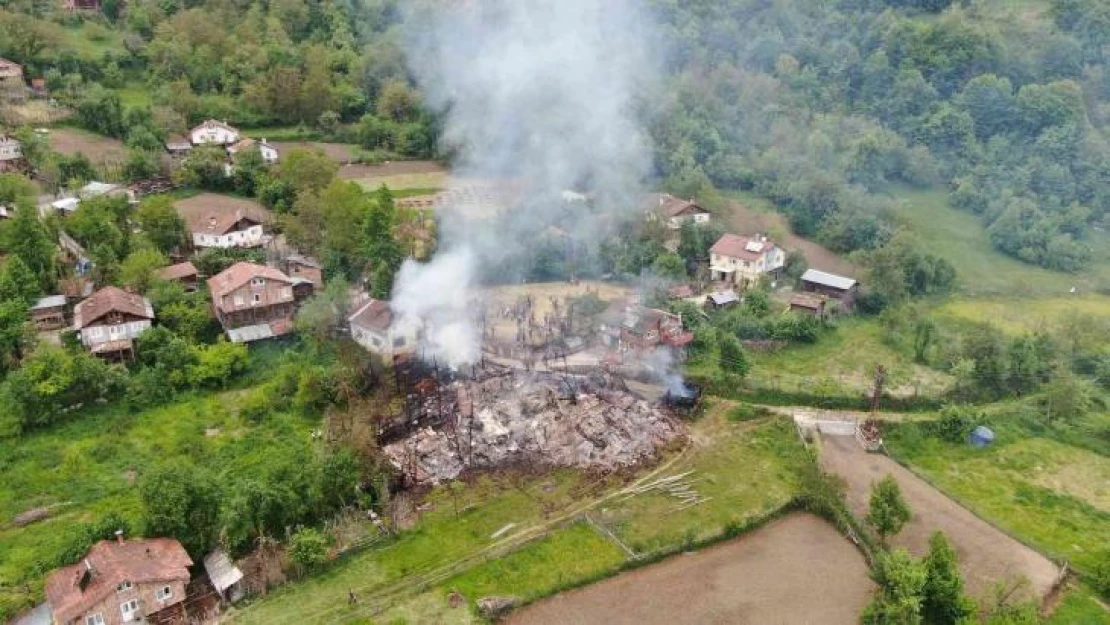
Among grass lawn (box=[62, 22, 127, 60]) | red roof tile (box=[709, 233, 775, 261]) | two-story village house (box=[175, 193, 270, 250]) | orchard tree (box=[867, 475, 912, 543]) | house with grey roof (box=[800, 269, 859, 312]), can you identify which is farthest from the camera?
grass lawn (box=[62, 22, 127, 60])

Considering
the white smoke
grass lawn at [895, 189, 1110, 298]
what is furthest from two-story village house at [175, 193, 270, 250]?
grass lawn at [895, 189, 1110, 298]

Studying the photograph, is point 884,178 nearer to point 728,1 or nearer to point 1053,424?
point 728,1

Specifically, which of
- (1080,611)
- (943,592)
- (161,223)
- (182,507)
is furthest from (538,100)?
(1080,611)

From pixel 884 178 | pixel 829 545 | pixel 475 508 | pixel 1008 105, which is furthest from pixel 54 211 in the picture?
pixel 1008 105

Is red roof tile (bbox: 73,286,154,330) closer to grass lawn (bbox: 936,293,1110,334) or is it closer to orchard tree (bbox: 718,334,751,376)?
orchard tree (bbox: 718,334,751,376)

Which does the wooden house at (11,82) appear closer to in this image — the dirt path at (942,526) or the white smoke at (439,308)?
the white smoke at (439,308)

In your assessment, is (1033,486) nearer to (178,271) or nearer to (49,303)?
(178,271)

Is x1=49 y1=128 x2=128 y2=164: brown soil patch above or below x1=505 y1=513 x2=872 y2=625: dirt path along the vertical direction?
above

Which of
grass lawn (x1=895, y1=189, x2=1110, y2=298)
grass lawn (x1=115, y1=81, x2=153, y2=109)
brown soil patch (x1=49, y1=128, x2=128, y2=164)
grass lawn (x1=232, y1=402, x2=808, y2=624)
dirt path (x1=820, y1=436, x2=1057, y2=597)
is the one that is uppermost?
grass lawn (x1=115, y1=81, x2=153, y2=109)
